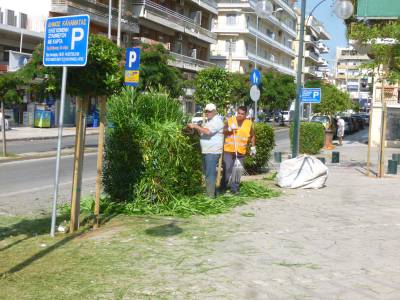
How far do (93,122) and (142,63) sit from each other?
45.6 feet

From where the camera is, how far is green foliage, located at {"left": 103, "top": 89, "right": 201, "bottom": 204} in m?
8.95

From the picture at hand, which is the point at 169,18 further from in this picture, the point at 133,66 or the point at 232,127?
the point at 232,127

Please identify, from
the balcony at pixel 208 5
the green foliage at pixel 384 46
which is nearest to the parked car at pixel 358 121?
the balcony at pixel 208 5

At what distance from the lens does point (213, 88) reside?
13.6 metres

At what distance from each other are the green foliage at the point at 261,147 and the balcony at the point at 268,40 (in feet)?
196

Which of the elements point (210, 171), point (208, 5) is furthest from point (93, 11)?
point (210, 171)

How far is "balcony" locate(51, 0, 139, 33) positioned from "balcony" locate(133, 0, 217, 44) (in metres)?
1.27

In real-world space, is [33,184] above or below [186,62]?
below

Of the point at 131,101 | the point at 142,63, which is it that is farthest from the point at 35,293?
the point at 142,63

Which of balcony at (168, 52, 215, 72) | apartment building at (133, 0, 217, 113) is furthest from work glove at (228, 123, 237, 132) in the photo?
balcony at (168, 52, 215, 72)

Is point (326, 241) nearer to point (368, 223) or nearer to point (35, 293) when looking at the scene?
point (368, 223)

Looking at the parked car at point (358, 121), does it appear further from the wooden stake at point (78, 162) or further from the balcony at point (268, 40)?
the wooden stake at point (78, 162)

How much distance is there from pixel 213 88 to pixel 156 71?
1667cm

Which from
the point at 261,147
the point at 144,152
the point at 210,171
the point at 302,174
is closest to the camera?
the point at 144,152
